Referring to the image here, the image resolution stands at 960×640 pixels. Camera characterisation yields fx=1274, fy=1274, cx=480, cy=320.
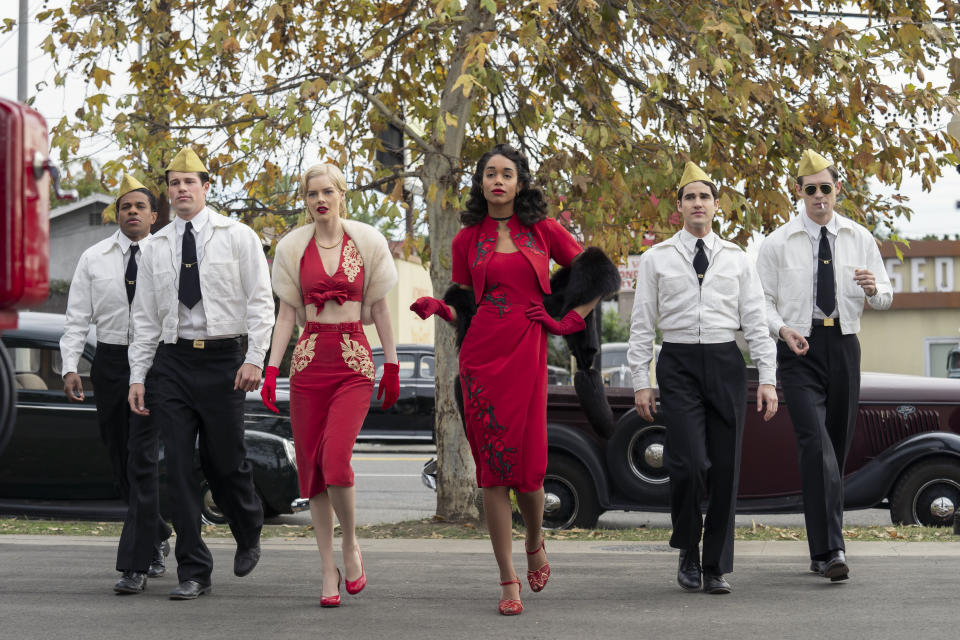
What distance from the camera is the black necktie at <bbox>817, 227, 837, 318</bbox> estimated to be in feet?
21.3

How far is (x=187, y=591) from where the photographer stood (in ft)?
19.9

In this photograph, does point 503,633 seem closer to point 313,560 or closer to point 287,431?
point 313,560

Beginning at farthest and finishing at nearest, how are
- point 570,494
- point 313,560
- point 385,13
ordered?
1. point 385,13
2. point 570,494
3. point 313,560

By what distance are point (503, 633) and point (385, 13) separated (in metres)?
7.07

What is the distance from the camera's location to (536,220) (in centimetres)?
592

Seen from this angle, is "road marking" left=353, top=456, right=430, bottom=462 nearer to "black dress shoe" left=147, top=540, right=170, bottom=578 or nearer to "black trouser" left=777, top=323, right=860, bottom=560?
"black dress shoe" left=147, top=540, right=170, bottom=578

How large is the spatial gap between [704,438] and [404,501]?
840 cm

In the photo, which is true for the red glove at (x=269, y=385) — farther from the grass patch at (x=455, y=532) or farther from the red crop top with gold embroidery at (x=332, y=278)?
the grass patch at (x=455, y=532)

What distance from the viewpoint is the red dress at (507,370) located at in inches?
226

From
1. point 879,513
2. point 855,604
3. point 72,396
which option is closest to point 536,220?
point 855,604

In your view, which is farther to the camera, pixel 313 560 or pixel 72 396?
pixel 313 560

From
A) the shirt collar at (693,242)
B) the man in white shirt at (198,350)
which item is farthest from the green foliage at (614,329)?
the man in white shirt at (198,350)

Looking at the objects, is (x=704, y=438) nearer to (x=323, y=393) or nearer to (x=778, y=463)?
(x=323, y=393)

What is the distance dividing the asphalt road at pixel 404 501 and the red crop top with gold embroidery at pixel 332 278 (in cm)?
507
